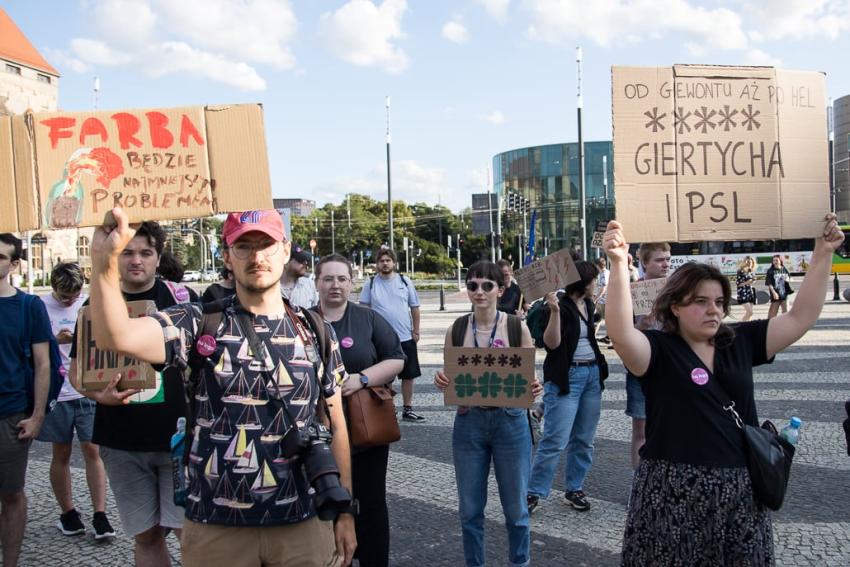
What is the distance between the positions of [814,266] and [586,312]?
8.11 feet

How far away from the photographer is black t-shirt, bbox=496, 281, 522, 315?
29.5 feet

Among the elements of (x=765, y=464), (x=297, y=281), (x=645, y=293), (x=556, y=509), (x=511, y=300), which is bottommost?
(x=556, y=509)

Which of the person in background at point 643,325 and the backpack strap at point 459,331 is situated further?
the person in background at point 643,325

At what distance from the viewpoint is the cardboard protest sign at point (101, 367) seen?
3391 mm

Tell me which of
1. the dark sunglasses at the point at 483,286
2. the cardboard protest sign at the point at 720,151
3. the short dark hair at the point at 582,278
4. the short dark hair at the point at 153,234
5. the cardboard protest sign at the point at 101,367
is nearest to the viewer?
the cardboard protest sign at the point at 101,367

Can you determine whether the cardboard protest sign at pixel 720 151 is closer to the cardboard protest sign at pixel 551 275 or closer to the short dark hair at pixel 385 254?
the cardboard protest sign at pixel 551 275

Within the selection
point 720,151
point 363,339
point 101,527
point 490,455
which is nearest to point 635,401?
point 490,455

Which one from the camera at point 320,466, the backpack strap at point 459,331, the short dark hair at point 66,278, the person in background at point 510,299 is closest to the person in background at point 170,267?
the short dark hair at point 66,278

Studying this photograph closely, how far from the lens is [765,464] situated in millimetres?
2746

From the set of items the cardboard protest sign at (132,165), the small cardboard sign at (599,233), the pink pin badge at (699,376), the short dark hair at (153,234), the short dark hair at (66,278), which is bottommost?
the pink pin badge at (699,376)

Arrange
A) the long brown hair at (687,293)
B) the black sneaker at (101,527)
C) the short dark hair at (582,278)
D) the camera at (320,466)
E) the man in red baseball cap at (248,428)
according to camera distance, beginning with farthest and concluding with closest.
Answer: the short dark hair at (582,278) < the black sneaker at (101,527) < the long brown hair at (687,293) < the man in red baseball cap at (248,428) < the camera at (320,466)

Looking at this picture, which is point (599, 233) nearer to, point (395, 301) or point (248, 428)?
point (248, 428)

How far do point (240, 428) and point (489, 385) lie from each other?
6.60ft

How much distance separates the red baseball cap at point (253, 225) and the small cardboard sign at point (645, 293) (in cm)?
327
